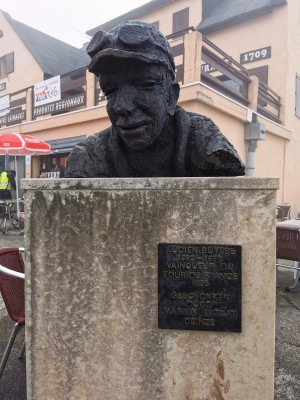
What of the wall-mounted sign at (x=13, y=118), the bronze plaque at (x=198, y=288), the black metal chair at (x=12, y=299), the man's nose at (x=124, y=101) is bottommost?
the black metal chair at (x=12, y=299)

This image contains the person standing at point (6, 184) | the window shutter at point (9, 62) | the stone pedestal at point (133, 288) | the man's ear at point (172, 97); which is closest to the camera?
the stone pedestal at point (133, 288)

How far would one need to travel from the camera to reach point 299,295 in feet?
14.5

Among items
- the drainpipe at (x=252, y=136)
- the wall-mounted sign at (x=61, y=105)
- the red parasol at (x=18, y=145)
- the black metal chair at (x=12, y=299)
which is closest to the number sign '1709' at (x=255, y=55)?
the drainpipe at (x=252, y=136)

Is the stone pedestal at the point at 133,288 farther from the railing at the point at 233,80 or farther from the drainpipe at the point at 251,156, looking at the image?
Answer: the drainpipe at the point at 251,156

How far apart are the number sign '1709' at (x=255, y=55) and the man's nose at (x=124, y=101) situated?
11369mm

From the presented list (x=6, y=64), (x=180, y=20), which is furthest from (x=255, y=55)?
(x=6, y=64)

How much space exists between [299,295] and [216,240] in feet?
11.2

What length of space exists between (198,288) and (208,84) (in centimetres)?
Result: 774

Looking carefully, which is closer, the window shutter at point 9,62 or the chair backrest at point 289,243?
the chair backrest at point 289,243

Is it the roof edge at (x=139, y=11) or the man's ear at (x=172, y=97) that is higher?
the roof edge at (x=139, y=11)

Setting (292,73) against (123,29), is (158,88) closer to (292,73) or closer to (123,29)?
(123,29)

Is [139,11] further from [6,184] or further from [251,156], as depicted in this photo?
[6,184]

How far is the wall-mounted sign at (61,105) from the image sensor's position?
33.9 feet

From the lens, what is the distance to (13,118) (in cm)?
1305
